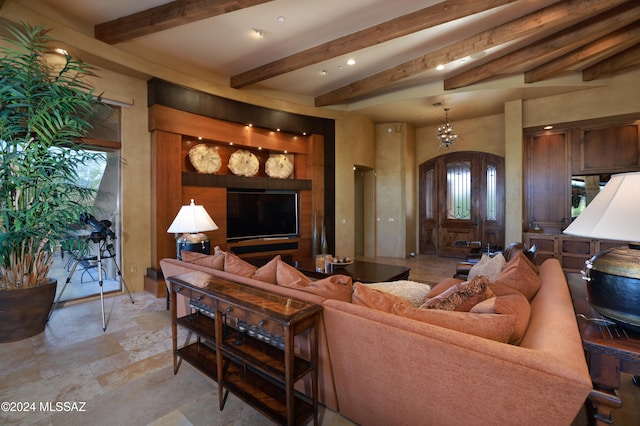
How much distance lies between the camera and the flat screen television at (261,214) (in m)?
5.37

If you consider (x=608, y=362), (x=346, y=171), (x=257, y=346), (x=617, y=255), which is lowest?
(x=257, y=346)

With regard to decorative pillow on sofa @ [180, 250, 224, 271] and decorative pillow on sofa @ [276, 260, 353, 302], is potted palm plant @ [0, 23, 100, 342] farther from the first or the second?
decorative pillow on sofa @ [276, 260, 353, 302]

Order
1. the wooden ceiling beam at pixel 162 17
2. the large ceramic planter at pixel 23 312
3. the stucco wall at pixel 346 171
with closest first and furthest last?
the large ceramic planter at pixel 23 312
the wooden ceiling beam at pixel 162 17
the stucco wall at pixel 346 171

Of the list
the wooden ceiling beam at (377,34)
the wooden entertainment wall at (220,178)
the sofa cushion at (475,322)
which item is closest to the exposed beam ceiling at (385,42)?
the wooden ceiling beam at (377,34)

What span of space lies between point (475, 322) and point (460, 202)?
678 centimetres

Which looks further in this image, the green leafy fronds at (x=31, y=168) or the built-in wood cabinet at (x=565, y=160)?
the built-in wood cabinet at (x=565, y=160)

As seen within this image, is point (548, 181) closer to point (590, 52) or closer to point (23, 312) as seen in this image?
point (590, 52)

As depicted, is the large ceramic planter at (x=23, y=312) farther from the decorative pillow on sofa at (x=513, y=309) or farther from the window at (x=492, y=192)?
the window at (x=492, y=192)

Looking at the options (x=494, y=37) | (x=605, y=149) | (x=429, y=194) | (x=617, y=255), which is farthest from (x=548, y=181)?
(x=617, y=255)

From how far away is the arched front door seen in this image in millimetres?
6914

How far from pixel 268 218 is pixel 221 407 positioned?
418 cm

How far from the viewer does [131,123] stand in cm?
430

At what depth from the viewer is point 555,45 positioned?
401cm

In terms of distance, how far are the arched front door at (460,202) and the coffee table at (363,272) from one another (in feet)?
11.6
